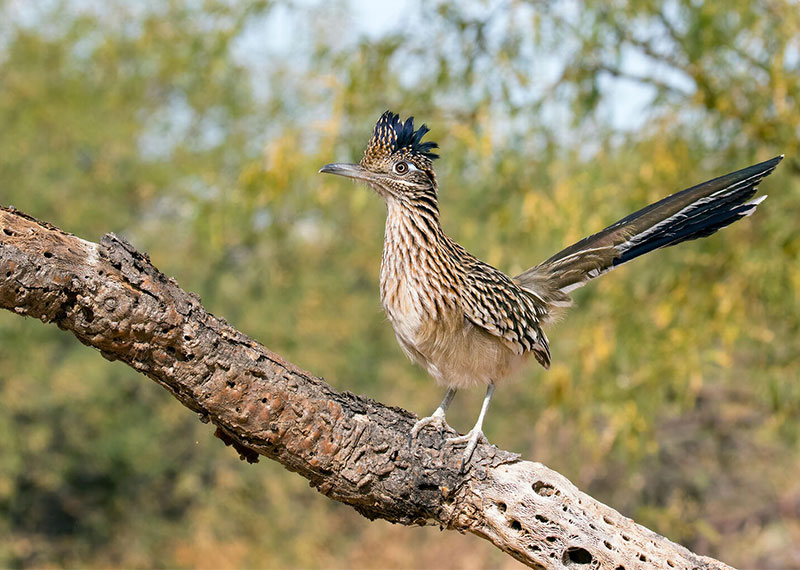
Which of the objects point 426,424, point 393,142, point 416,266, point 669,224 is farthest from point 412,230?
point 669,224

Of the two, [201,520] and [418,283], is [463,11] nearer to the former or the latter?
[418,283]

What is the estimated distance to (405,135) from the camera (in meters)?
3.49

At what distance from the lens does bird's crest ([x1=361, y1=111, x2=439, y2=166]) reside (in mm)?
3461

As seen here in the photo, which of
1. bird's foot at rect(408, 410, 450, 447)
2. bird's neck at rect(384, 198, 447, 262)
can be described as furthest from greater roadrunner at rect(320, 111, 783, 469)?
bird's foot at rect(408, 410, 450, 447)

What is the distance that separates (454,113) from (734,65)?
165 centimetres

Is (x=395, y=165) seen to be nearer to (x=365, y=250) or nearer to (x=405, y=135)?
(x=405, y=135)

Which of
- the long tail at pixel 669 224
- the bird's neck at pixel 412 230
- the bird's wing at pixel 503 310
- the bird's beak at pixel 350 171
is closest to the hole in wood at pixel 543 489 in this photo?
the bird's wing at pixel 503 310

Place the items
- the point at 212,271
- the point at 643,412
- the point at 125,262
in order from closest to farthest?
the point at 125,262, the point at 643,412, the point at 212,271

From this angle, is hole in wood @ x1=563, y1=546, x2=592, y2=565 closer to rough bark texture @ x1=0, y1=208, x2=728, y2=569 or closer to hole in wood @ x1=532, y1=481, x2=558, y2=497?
rough bark texture @ x1=0, y1=208, x2=728, y2=569

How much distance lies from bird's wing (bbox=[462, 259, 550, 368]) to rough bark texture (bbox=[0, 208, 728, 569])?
600 mm

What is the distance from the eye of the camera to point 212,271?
35.4 feet

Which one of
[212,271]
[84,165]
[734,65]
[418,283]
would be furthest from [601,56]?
[84,165]

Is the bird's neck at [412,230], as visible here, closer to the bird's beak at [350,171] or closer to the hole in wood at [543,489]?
the bird's beak at [350,171]

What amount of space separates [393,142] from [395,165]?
0.11m
